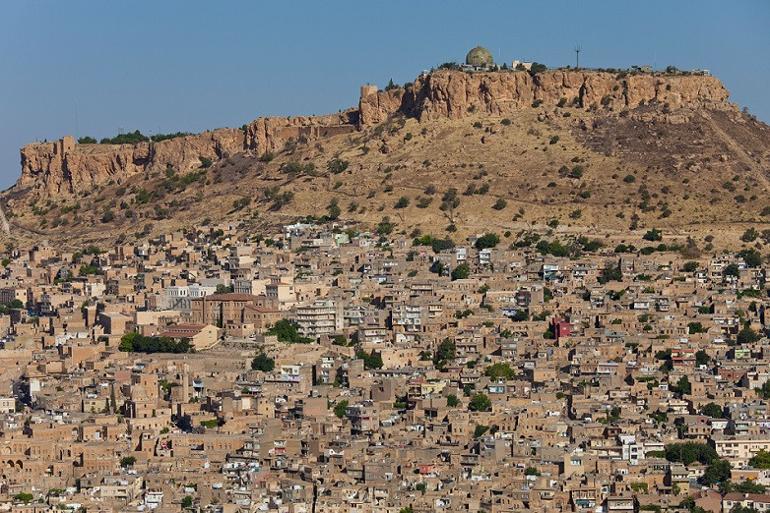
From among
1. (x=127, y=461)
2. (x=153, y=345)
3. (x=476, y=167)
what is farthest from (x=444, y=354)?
(x=476, y=167)

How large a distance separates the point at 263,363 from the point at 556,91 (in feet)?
104

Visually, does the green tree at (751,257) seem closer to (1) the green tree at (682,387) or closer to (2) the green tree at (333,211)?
(2) the green tree at (333,211)

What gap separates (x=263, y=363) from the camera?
58.0 meters

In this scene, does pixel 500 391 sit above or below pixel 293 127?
below

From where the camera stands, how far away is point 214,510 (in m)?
44.8

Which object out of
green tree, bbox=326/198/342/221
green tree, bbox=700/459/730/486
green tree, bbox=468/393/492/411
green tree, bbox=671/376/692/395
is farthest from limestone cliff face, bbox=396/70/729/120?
green tree, bbox=700/459/730/486

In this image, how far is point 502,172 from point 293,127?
1144 centimetres

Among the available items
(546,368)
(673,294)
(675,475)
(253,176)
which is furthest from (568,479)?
(253,176)

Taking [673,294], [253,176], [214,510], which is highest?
[253,176]

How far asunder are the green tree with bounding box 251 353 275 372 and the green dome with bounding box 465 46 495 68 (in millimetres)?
32997

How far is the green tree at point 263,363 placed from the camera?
57.8m

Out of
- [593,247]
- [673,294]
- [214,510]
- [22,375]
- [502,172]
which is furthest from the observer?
[502,172]

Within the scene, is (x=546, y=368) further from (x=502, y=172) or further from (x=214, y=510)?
(x=502, y=172)

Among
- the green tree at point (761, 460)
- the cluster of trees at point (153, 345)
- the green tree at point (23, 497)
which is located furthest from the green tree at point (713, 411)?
the green tree at point (23, 497)
